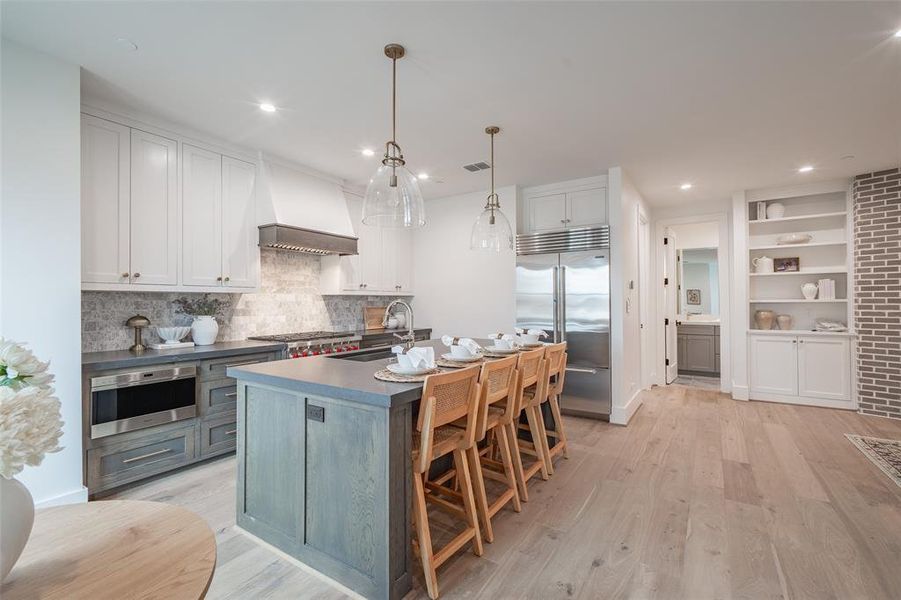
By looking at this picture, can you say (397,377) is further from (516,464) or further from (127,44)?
(127,44)

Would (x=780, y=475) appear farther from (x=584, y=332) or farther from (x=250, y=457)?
(x=250, y=457)

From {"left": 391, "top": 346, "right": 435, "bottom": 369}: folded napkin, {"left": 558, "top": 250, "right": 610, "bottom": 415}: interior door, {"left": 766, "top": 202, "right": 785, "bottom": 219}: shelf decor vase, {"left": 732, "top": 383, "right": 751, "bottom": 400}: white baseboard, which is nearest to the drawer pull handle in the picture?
{"left": 391, "top": 346, "right": 435, "bottom": 369}: folded napkin

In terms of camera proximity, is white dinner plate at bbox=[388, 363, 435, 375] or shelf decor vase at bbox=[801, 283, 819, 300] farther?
shelf decor vase at bbox=[801, 283, 819, 300]

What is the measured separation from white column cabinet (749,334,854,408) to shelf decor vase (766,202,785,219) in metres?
1.48

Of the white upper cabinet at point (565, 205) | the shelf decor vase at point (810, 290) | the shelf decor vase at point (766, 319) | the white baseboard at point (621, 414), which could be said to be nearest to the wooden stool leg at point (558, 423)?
the white baseboard at point (621, 414)

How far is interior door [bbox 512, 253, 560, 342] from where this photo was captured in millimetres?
4527

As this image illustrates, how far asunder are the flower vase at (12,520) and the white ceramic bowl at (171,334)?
9.29ft

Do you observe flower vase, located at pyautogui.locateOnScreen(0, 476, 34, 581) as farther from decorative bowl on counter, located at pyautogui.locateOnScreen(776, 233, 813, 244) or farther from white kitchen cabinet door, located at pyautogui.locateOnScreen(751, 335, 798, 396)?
decorative bowl on counter, located at pyautogui.locateOnScreen(776, 233, 813, 244)

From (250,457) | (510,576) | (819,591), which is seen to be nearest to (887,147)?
(819,591)

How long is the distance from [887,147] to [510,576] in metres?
4.89

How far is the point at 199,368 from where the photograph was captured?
3.06 meters

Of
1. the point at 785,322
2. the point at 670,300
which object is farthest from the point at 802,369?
the point at 670,300

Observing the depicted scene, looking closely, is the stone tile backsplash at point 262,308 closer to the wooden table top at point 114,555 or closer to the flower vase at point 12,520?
the wooden table top at point 114,555

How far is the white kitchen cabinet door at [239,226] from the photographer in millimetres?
3582
